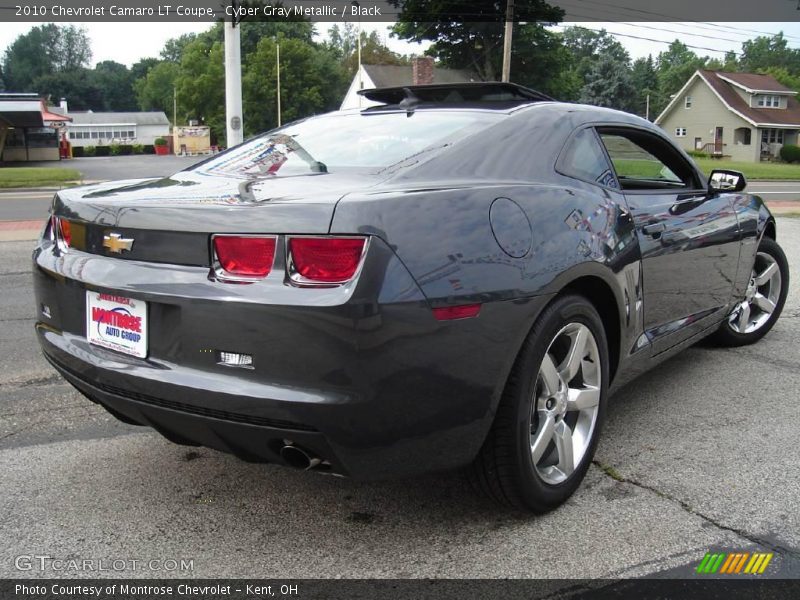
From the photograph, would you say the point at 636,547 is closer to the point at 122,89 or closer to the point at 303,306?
the point at 303,306

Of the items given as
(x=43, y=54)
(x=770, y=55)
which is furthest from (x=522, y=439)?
(x=43, y=54)

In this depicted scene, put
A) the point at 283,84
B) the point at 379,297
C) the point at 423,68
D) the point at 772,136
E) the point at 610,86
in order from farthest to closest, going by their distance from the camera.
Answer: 1. the point at 283,84
2. the point at 610,86
3. the point at 772,136
4. the point at 423,68
5. the point at 379,297

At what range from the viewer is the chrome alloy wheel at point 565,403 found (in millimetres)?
2738

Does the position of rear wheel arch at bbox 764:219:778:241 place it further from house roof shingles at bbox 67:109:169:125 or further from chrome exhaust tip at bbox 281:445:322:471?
house roof shingles at bbox 67:109:169:125

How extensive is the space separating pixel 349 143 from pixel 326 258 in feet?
3.70

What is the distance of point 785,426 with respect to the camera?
12.0 ft

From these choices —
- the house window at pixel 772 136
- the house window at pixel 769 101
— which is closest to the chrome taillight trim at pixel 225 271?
the house window at pixel 772 136

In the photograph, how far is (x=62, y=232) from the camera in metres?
2.82

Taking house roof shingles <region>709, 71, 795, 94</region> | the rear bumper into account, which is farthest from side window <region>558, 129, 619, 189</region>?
house roof shingles <region>709, 71, 795, 94</region>

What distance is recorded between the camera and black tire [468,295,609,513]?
2.50 meters

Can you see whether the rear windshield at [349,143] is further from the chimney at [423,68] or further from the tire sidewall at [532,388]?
the chimney at [423,68]

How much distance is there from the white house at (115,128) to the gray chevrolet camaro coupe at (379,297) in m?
96.2

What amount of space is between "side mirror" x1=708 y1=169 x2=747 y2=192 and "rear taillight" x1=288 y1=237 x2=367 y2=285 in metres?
2.84

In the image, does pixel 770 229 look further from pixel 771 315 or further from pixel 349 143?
pixel 349 143
